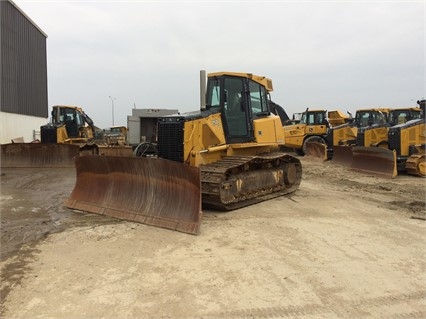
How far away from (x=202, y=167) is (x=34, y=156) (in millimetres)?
9812

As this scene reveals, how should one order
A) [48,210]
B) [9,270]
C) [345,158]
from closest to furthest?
[9,270]
[48,210]
[345,158]

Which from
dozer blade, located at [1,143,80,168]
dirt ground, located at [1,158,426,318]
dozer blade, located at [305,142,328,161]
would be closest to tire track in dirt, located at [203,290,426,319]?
dirt ground, located at [1,158,426,318]

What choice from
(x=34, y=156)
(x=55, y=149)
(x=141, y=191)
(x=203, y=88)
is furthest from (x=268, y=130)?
(x=34, y=156)

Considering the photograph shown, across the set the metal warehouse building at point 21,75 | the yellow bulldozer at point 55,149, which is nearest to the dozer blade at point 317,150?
the yellow bulldozer at point 55,149

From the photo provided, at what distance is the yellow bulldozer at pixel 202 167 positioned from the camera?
6.49 metres

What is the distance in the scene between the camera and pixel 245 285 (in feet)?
13.1

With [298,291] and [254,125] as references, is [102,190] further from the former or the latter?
[298,291]

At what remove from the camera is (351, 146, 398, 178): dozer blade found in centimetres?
1259

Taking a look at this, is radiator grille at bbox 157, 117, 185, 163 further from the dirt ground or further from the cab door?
the dirt ground

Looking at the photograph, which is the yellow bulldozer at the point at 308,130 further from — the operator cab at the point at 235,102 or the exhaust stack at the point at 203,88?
the exhaust stack at the point at 203,88

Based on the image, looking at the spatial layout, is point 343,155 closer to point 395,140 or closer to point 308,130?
point 395,140

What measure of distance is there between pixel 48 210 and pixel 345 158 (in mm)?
12350

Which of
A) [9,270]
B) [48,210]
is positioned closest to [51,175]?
[48,210]

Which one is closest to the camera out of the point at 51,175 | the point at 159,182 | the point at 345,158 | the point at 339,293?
the point at 339,293
